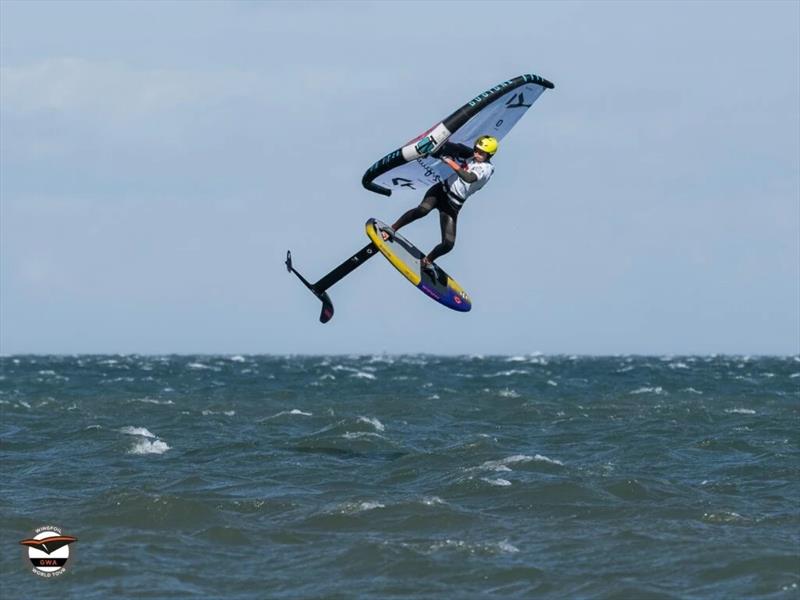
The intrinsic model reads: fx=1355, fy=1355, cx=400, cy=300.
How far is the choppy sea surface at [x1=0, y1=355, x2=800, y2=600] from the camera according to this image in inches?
664

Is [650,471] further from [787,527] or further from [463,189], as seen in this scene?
[463,189]

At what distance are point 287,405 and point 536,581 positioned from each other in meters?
28.7

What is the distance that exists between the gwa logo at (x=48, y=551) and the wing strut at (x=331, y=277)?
19.3ft

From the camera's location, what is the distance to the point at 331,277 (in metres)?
22.7

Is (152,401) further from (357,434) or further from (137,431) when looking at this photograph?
(357,434)

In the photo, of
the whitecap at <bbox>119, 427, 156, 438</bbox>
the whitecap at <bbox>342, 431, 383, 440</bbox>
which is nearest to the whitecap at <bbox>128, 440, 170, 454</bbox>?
the whitecap at <bbox>119, 427, 156, 438</bbox>

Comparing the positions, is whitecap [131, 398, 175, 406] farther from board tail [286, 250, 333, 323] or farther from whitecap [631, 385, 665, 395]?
board tail [286, 250, 333, 323]

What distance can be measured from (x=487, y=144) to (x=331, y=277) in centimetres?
354

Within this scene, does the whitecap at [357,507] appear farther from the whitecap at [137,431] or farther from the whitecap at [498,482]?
the whitecap at [137,431]

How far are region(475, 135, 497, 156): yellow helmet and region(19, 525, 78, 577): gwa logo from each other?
336 inches

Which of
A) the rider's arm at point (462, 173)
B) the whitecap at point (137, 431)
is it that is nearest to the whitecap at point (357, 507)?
the rider's arm at point (462, 173)

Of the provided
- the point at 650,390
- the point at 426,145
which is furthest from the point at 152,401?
the point at 426,145

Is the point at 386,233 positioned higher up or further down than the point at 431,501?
higher up

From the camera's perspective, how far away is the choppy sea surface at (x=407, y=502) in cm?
1686
